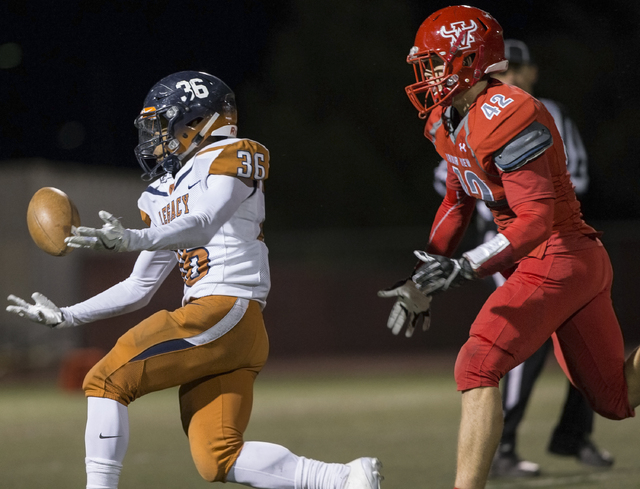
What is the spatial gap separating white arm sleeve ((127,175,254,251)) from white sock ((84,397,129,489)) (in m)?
0.50

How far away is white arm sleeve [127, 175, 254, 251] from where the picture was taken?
2.54 meters

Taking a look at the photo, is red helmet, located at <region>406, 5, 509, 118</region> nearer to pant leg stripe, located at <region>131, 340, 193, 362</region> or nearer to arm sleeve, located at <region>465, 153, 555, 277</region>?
arm sleeve, located at <region>465, 153, 555, 277</region>

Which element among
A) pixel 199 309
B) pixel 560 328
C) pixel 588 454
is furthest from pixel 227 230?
pixel 588 454

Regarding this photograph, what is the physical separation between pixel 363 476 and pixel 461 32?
143 cm

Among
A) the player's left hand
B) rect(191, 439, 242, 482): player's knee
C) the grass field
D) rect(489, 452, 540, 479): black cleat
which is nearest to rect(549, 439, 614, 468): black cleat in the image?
Result: the grass field

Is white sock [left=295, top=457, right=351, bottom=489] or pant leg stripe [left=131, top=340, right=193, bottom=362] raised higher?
pant leg stripe [left=131, top=340, right=193, bottom=362]

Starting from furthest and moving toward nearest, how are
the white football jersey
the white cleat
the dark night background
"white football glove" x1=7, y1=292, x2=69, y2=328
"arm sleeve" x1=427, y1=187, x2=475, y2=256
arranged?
1. the dark night background
2. "arm sleeve" x1=427, y1=187, x2=475, y2=256
3. "white football glove" x1=7, y1=292, x2=69, y2=328
4. the white football jersey
5. the white cleat

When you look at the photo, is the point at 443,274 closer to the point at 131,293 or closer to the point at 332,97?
the point at 131,293

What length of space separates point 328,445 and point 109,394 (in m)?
2.54

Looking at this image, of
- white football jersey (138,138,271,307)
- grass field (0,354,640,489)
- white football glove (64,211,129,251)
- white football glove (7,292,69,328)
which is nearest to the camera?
white football glove (64,211,129,251)

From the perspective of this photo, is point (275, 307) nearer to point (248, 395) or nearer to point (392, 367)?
point (392, 367)

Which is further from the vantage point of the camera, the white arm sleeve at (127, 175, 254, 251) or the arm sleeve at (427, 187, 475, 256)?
the arm sleeve at (427, 187, 475, 256)

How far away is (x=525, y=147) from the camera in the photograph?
2633 mm

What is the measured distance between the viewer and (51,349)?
12195 mm
